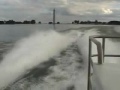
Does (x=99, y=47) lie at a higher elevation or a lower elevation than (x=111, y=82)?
higher

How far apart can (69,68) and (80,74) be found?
129 centimetres

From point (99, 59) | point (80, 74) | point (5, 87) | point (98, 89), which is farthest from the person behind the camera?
point (80, 74)

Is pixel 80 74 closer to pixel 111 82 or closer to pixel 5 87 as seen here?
pixel 5 87

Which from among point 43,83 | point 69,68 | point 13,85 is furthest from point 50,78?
point 69,68

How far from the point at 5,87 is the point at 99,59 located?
5.27 metres

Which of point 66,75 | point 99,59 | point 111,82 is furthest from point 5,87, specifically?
point 111,82

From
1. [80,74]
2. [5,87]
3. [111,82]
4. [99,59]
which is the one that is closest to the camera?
[111,82]

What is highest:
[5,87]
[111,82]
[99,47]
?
[99,47]

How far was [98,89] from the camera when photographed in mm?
2074

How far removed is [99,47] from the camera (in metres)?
3.08

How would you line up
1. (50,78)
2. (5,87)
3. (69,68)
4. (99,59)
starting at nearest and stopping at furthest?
1. (99,59)
2. (5,87)
3. (50,78)
4. (69,68)

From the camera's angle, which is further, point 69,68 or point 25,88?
point 69,68

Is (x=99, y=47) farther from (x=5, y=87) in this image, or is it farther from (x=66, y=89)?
(x=5, y=87)

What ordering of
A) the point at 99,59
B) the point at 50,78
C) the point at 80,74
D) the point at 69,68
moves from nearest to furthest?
the point at 99,59 → the point at 50,78 → the point at 80,74 → the point at 69,68
